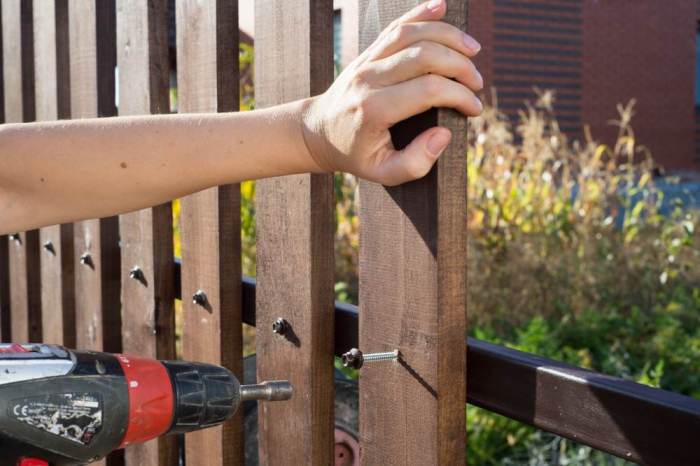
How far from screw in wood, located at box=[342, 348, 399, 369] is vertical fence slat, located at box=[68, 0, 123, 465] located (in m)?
1.25

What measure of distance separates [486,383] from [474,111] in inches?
15.7

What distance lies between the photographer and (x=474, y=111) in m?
1.27

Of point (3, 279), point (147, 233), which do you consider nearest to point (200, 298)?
point (147, 233)

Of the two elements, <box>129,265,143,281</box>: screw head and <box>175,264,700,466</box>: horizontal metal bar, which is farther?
<box>129,265,143,281</box>: screw head

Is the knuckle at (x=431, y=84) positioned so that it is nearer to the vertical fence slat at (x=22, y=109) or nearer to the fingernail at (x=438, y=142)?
the fingernail at (x=438, y=142)

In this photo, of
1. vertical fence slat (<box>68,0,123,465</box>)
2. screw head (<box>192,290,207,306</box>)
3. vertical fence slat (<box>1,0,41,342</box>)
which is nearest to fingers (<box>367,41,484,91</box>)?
screw head (<box>192,290,207,306</box>)

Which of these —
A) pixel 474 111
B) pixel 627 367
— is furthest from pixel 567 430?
pixel 627 367

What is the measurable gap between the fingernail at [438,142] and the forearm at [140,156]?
0.20 meters

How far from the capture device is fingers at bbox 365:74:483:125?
1192mm

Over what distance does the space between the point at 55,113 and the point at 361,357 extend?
1642 millimetres

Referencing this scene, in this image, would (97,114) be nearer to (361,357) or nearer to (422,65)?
(361,357)

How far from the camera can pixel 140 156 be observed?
1396mm

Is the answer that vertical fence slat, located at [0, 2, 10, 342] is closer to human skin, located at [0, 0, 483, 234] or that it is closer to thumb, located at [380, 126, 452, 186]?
human skin, located at [0, 0, 483, 234]

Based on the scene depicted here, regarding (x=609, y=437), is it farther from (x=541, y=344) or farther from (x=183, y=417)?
(x=541, y=344)
